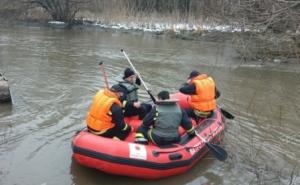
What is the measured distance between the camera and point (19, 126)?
8680 millimetres

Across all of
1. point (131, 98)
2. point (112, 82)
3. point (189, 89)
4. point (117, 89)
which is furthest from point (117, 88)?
point (112, 82)

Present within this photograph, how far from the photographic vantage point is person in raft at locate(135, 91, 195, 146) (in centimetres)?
677

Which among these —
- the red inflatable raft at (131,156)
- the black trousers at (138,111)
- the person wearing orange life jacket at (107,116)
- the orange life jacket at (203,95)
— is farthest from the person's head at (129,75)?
the orange life jacket at (203,95)

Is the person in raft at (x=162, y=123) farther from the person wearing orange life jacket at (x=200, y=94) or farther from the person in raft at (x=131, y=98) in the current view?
the person wearing orange life jacket at (x=200, y=94)

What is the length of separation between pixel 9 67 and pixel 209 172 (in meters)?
9.09

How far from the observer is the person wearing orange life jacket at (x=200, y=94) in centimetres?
817

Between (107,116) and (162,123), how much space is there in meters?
0.79

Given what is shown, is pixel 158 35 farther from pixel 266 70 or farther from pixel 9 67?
pixel 9 67

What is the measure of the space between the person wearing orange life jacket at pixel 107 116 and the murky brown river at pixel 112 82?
0.62 metres

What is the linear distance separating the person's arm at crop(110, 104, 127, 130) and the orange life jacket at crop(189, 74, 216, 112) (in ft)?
6.00

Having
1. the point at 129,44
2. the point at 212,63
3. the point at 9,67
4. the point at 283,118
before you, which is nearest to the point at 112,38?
the point at 129,44

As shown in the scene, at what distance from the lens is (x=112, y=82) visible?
517 inches

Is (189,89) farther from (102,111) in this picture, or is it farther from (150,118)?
(102,111)

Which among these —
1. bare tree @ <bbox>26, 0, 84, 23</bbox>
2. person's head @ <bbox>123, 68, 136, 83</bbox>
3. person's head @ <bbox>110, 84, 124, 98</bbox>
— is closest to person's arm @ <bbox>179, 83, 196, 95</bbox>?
person's head @ <bbox>123, 68, 136, 83</bbox>
